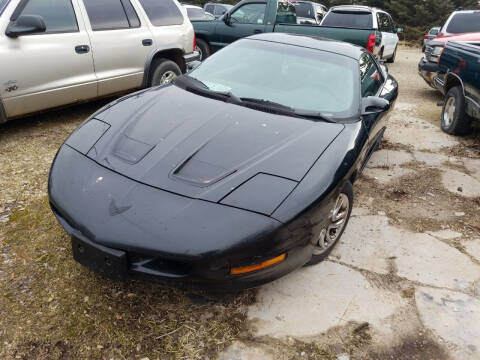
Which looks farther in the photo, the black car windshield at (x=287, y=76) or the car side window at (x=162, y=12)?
the car side window at (x=162, y=12)

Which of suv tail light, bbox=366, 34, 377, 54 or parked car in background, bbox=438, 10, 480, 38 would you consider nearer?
suv tail light, bbox=366, 34, 377, 54

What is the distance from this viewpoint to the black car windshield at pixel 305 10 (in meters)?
14.1

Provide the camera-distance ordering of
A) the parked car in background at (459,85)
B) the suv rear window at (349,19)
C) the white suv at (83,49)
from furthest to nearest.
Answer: the suv rear window at (349,19) < the parked car in background at (459,85) < the white suv at (83,49)

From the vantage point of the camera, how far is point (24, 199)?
324 centimetres

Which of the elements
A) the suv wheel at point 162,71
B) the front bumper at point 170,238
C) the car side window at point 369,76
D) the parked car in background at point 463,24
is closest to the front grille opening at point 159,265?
the front bumper at point 170,238

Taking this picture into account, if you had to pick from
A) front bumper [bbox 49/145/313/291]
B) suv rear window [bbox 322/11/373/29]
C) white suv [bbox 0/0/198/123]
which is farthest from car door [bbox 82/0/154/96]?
suv rear window [bbox 322/11/373/29]

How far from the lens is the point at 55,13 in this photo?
14.5ft

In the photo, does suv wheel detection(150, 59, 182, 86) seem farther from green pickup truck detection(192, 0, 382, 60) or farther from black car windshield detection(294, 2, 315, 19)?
black car windshield detection(294, 2, 315, 19)

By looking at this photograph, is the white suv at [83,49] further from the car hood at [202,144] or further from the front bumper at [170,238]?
the front bumper at [170,238]

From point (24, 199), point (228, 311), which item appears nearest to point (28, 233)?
point (24, 199)

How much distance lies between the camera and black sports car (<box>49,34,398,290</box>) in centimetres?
191

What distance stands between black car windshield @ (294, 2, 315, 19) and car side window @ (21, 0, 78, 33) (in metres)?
11.2

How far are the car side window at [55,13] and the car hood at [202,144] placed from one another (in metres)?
2.10

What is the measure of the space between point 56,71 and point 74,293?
9.99 ft
